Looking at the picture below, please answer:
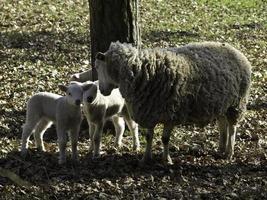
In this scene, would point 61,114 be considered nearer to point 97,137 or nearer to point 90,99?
point 90,99

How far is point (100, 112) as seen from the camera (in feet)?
27.9

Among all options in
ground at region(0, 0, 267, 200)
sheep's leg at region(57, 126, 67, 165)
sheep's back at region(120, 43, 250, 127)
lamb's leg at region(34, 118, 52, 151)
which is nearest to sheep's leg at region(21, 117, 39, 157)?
ground at region(0, 0, 267, 200)

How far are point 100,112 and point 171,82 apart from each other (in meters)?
1.19

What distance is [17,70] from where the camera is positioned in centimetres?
1329

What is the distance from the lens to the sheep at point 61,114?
8.01 m

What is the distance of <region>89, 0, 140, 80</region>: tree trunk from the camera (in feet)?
31.3

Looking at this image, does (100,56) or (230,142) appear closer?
(100,56)

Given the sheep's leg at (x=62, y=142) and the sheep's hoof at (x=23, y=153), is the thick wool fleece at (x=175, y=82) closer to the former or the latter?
the sheep's leg at (x=62, y=142)

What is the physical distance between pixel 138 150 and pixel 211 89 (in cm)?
163

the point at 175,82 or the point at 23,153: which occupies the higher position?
the point at 175,82

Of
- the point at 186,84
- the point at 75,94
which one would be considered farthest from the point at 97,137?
the point at 186,84

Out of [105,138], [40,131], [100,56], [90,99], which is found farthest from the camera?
[105,138]

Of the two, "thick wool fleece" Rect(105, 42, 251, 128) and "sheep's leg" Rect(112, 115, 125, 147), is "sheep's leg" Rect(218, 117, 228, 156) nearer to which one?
"thick wool fleece" Rect(105, 42, 251, 128)

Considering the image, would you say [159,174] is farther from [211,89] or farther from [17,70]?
[17,70]
